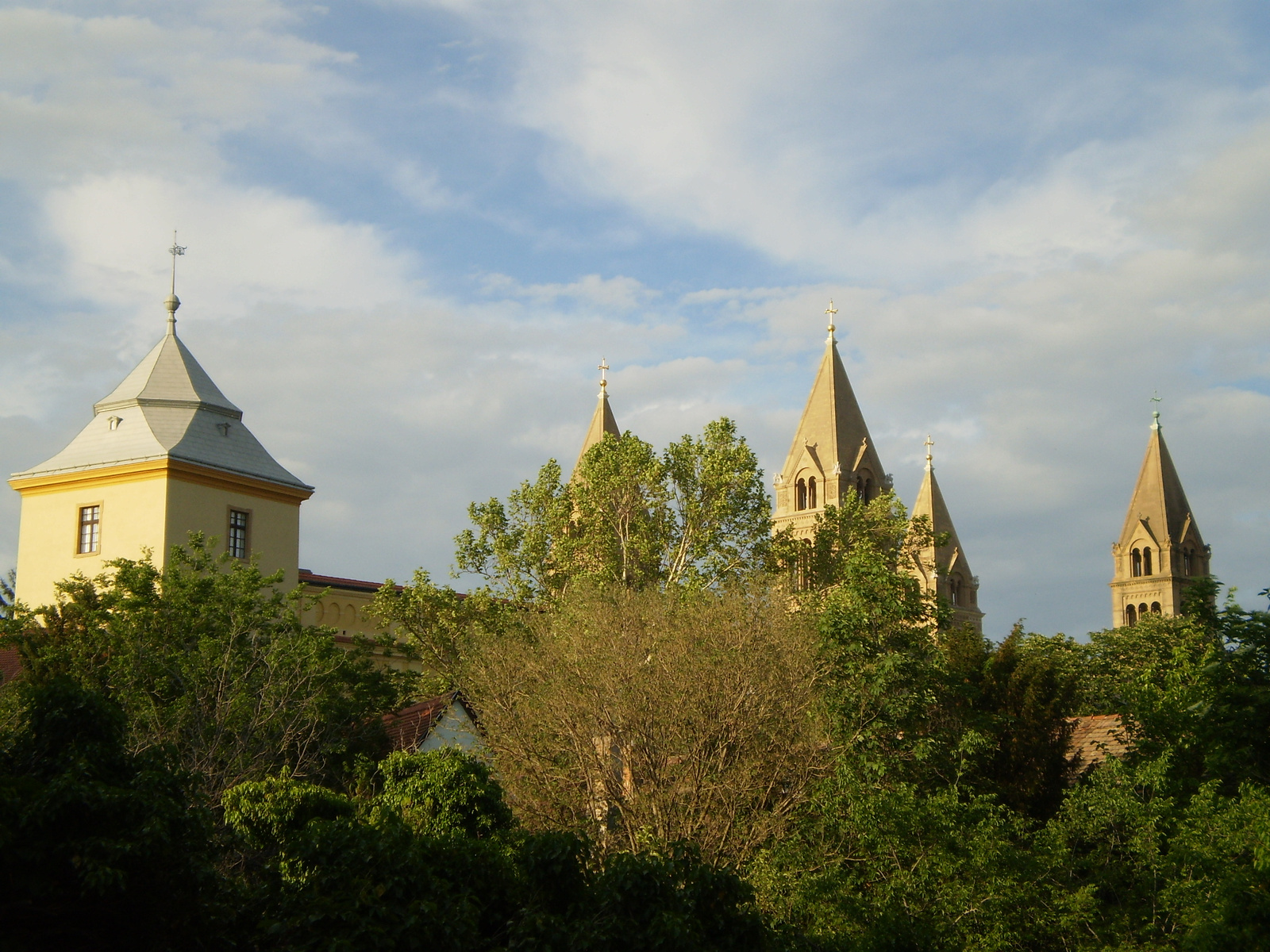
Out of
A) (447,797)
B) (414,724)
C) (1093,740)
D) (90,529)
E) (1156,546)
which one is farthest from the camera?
(1156,546)

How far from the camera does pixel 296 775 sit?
2362 cm

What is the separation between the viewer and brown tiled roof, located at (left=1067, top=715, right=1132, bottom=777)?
2620cm

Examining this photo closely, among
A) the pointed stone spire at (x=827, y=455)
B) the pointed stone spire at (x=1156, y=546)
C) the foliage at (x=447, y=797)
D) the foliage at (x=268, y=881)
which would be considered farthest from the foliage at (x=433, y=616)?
the pointed stone spire at (x=1156, y=546)

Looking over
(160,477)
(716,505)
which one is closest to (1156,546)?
(716,505)

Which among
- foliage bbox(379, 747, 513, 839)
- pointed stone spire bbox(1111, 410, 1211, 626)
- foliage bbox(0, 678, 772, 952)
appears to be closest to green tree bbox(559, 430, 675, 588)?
foliage bbox(379, 747, 513, 839)

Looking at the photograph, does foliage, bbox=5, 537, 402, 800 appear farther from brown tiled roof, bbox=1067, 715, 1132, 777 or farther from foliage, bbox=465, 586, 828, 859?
brown tiled roof, bbox=1067, 715, 1132, 777

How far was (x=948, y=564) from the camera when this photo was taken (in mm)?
82188

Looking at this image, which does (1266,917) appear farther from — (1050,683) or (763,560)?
(763,560)

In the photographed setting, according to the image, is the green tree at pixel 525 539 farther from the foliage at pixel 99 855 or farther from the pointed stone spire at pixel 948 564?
the pointed stone spire at pixel 948 564

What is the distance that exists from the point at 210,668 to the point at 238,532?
38.5 feet

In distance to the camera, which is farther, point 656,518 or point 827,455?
point 827,455

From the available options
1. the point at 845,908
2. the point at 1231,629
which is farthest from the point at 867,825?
the point at 1231,629

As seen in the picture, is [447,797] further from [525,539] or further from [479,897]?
[525,539]

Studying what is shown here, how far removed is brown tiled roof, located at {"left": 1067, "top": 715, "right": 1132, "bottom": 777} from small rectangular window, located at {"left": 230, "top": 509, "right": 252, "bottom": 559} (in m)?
19.9
